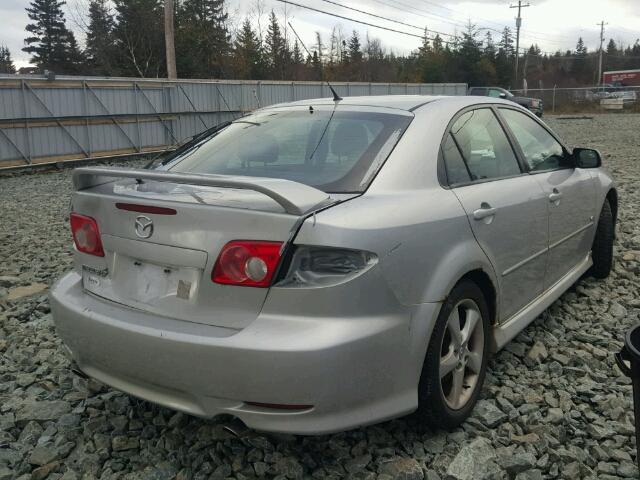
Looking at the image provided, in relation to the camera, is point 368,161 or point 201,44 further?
point 201,44

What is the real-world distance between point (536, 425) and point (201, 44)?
4141cm

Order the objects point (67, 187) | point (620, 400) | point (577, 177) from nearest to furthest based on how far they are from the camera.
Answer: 1. point (620, 400)
2. point (577, 177)
3. point (67, 187)

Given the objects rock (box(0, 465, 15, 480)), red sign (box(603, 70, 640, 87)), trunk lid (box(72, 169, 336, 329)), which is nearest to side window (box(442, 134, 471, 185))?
trunk lid (box(72, 169, 336, 329))

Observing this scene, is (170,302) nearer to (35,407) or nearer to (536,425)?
(35,407)

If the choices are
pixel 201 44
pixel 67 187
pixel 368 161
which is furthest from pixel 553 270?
pixel 201 44

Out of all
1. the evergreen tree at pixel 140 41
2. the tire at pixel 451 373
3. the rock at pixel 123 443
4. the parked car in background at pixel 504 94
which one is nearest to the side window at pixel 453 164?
the tire at pixel 451 373

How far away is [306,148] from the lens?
289cm

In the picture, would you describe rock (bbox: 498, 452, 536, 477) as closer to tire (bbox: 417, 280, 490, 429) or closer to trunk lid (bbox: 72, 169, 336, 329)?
tire (bbox: 417, 280, 490, 429)

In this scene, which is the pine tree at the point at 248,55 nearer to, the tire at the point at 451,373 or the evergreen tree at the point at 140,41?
the evergreen tree at the point at 140,41

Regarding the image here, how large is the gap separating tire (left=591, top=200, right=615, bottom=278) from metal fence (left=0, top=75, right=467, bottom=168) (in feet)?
41.7

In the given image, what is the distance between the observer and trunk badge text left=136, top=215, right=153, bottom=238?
229 centimetres

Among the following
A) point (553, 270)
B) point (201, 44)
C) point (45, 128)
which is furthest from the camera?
point (201, 44)

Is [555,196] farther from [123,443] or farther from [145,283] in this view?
[123,443]

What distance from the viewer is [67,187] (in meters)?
11.6
